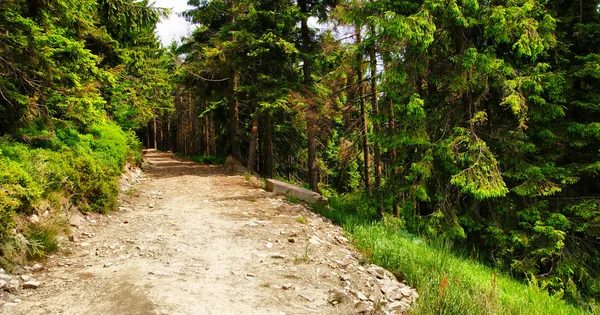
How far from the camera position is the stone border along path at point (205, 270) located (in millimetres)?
3691

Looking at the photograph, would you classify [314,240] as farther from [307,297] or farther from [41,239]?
[41,239]

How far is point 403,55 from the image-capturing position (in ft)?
26.2

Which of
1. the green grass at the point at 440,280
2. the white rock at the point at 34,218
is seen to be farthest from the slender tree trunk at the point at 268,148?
the white rock at the point at 34,218

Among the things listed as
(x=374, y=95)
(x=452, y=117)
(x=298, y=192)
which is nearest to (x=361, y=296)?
(x=298, y=192)

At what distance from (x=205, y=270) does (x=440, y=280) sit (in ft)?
11.2

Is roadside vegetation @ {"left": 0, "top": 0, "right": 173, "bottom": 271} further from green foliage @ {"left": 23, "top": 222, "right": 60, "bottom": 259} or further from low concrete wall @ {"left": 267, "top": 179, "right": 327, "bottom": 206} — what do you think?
low concrete wall @ {"left": 267, "top": 179, "right": 327, "bottom": 206}

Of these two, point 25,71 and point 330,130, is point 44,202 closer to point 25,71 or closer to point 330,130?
point 25,71

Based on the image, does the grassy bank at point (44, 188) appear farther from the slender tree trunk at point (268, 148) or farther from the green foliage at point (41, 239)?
the slender tree trunk at point (268, 148)

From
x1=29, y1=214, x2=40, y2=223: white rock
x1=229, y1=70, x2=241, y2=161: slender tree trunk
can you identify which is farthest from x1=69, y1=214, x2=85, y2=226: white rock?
x1=229, y1=70, x2=241, y2=161: slender tree trunk

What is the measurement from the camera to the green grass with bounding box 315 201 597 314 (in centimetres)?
409

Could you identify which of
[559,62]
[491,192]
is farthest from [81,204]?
[559,62]

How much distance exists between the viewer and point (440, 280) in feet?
15.5

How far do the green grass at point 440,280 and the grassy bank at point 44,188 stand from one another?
519 cm

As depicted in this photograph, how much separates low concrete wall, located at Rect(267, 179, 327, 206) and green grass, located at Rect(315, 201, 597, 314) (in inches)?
97.9
